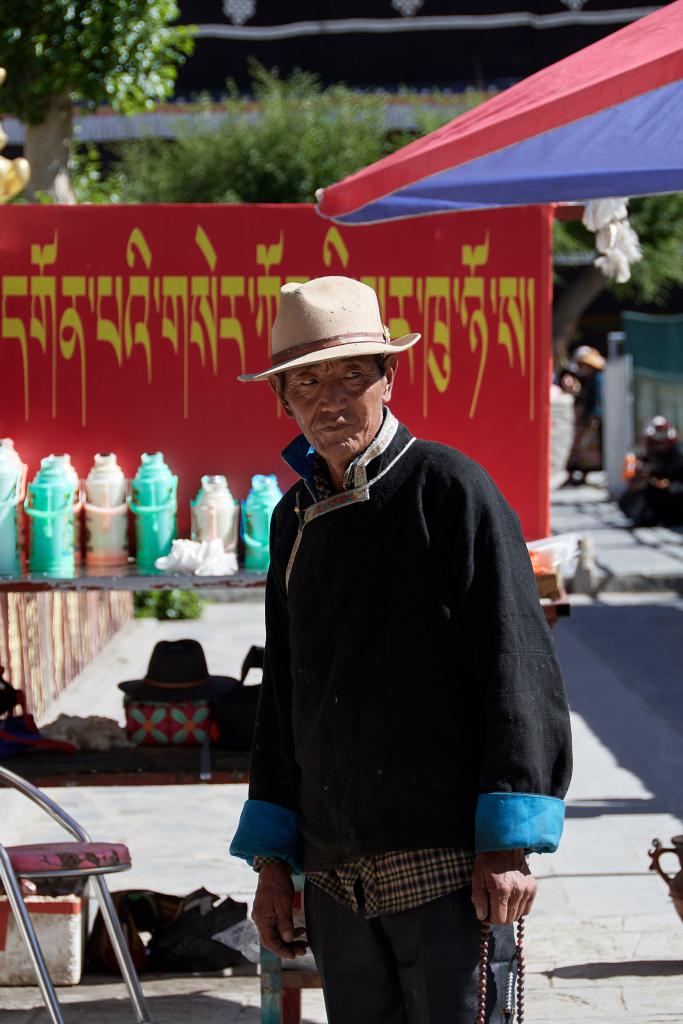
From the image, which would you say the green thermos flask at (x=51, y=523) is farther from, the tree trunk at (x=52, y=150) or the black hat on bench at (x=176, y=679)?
the tree trunk at (x=52, y=150)

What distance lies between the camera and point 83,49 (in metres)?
9.52

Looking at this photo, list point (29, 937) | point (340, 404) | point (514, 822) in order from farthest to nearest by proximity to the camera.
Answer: point (29, 937), point (340, 404), point (514, 822)

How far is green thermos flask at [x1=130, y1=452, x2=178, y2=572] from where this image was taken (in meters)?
4.84

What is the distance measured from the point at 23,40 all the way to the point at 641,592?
744 cm

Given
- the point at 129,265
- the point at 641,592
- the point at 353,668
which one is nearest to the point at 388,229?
the point at 129,265

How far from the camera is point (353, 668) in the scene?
8.32 feet

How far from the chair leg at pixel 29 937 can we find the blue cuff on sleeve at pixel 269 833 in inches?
46.8

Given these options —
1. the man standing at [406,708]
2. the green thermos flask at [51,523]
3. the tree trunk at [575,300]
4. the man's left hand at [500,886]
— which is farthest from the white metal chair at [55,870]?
the tree trunk at [575,300]

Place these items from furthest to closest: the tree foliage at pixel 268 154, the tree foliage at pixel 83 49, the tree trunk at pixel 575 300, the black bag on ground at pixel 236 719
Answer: the tree trunk at pixel 575 300 → the tree foliage at pixel 268 154 → the tree foliage at pixel 83 49 → the black bag on ground at pixel 236 719

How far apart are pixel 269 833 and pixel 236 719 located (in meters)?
1.96

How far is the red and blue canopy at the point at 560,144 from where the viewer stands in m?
3.26

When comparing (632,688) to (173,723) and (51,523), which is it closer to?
(173,723)

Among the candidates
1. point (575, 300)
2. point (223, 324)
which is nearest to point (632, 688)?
point (223, 324)

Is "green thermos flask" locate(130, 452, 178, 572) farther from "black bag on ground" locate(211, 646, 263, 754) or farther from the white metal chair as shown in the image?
the white metal chair
